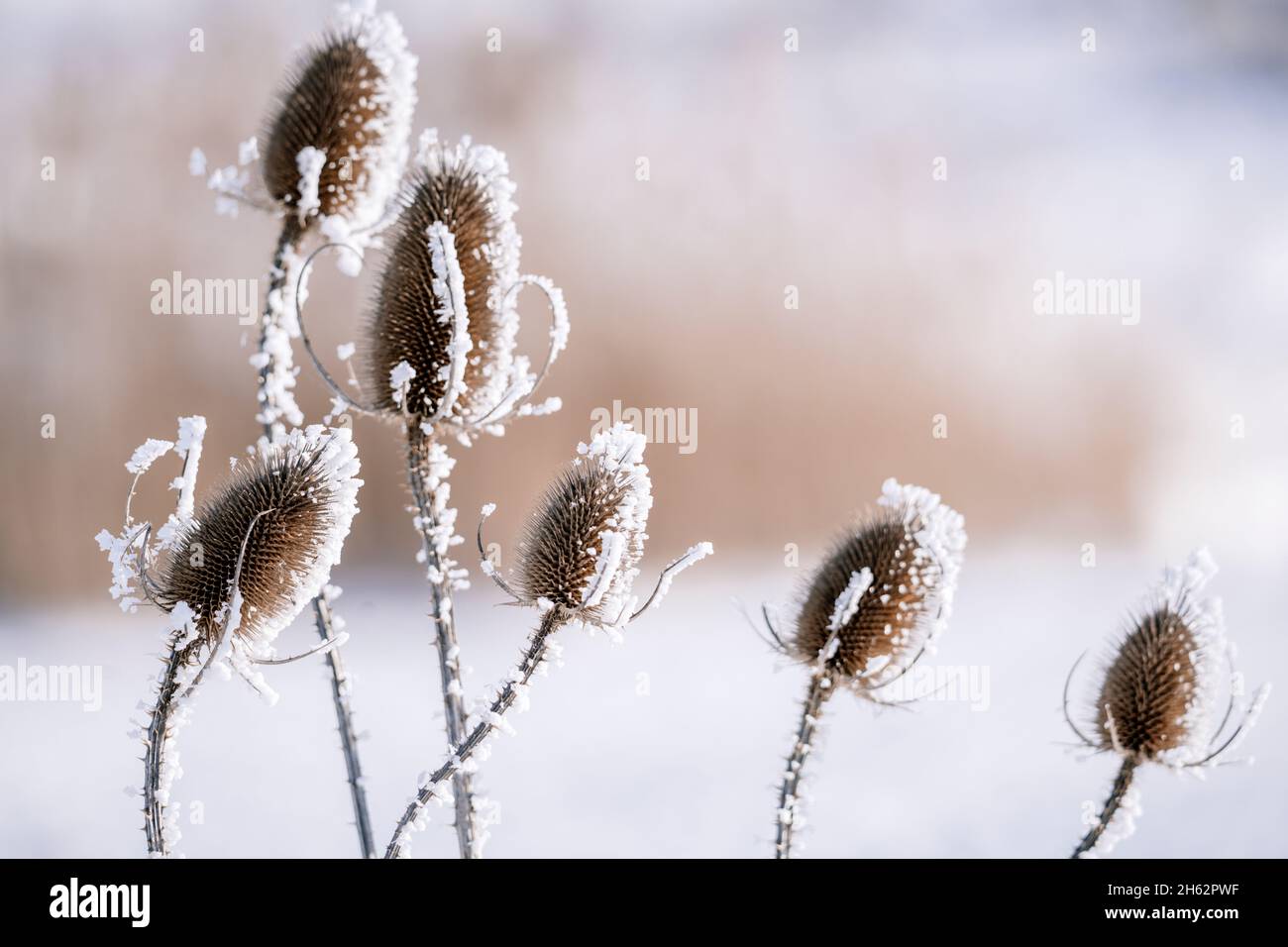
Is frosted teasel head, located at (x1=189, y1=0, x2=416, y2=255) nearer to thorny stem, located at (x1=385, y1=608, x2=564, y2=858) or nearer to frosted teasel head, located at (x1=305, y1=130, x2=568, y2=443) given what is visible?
frosted teasel head, located at (x1=305, y1=130, x2=568, y2=443)

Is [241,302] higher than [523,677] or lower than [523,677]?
higher

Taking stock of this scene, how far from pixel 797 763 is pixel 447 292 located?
108 centimetres

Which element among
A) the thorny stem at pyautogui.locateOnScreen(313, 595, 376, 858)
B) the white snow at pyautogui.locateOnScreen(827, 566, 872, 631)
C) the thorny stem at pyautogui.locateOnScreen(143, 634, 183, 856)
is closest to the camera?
the thorny stem at pyautogui.locateOnScreen(143, 634, 183, 856)

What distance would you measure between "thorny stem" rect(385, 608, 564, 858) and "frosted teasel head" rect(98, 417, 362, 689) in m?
0.32

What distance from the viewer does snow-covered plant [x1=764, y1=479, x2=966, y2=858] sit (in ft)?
6.07

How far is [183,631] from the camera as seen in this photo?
1.50 metres

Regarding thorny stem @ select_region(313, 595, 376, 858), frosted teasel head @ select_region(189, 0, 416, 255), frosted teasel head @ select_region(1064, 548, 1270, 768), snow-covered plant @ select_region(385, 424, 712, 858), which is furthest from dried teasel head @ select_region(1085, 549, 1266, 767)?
frosted teasel head @ select_region(189, 0, 416, 255)

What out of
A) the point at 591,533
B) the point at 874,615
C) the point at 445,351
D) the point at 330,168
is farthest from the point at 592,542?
the point at 330,168

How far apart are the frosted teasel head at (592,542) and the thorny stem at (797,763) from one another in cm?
43

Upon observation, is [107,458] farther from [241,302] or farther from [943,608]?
[943,608]

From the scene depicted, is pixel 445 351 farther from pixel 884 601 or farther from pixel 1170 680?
pixel 1170 680
